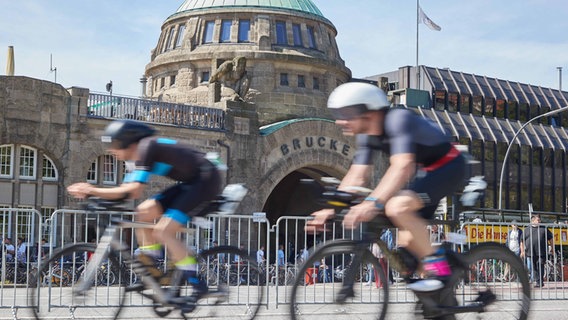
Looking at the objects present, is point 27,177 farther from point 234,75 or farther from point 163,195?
point 163,195

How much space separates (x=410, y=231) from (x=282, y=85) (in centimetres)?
3923

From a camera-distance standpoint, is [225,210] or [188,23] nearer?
[225,210]

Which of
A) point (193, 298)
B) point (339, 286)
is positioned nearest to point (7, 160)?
point (193, 298)

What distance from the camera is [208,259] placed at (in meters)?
8.45

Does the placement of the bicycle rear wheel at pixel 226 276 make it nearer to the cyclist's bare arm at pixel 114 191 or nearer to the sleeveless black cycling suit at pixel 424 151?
the cyclist's bare arm at pixel 114 191

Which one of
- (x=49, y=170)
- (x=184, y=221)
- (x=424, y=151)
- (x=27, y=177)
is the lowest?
(x=184, y=221)

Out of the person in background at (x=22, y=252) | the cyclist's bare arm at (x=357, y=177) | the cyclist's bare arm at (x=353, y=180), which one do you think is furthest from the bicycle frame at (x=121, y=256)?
the person in background at (x=22, y=252)

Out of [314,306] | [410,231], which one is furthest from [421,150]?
[314,306]

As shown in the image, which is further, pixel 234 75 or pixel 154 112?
pixel 234 75

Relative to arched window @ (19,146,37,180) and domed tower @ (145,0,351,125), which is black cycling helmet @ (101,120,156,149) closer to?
arched window @ (19,146,37,180)

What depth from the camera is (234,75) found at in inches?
1688

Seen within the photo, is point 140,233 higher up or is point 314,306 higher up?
point 140,233

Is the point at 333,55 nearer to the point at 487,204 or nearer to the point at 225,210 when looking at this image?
the point at 487,204

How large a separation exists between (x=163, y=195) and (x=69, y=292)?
4.60 ft
